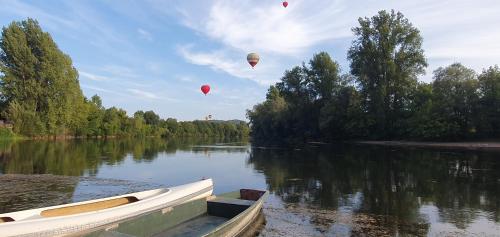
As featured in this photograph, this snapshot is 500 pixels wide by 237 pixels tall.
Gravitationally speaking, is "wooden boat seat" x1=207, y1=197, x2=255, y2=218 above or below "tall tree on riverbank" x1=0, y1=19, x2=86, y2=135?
below

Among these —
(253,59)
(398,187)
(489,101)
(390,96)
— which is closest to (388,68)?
(390,96)

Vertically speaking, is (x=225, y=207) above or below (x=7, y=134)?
below

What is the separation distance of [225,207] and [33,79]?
213 ft

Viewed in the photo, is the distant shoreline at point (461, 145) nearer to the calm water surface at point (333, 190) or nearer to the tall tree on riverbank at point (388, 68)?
the tall tree on riverbank at point (388, 68)

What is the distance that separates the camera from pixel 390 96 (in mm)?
68375

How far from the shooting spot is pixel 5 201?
15336mm

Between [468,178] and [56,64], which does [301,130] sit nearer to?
[56,64]

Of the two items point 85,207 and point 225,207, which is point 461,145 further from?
point 85,207

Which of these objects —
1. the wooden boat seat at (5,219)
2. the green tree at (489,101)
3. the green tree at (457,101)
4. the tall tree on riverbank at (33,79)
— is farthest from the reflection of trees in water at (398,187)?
the tall tree on riverbank at (33,79)

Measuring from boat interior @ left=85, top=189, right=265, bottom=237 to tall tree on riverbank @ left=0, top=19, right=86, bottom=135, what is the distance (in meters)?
62.3

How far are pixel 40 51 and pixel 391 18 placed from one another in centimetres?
6100

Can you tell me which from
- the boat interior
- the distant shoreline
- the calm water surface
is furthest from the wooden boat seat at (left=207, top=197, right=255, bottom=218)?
the distant shoreline

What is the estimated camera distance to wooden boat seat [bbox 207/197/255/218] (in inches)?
496

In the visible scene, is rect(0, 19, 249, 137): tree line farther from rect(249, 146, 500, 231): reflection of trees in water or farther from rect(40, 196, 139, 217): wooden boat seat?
rect(40, 196, 139, 217): wooden boat seat
